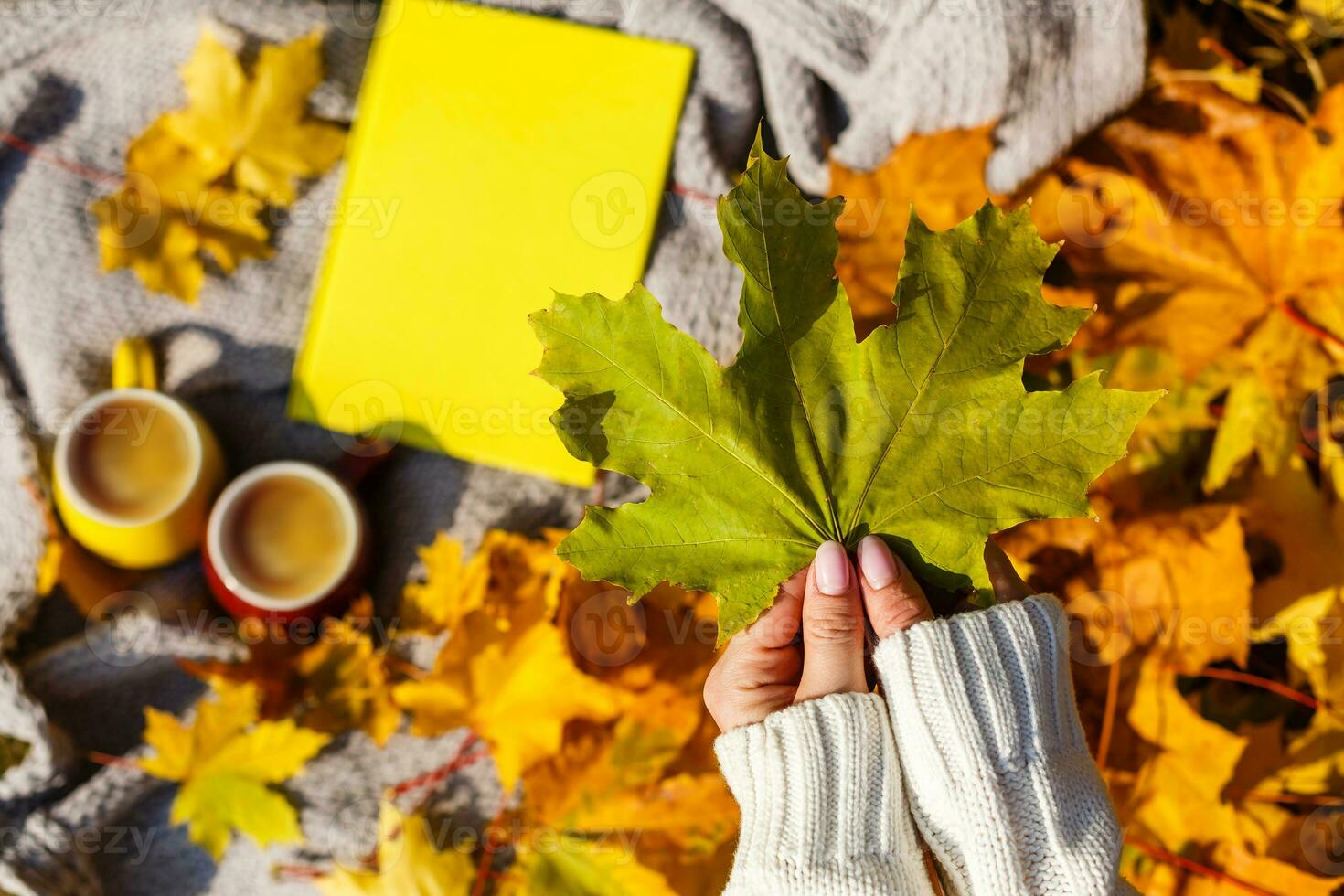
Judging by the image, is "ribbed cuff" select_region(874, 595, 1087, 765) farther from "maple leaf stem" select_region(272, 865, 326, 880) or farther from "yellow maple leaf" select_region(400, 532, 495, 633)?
"maple leaf stem" select_region(272, 865, 326, 880)

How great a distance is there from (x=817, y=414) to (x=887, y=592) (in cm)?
12

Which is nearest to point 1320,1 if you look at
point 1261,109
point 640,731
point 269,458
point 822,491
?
point 1261,109

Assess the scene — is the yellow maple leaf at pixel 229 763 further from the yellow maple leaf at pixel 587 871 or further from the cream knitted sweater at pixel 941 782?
the cream knitted sweater at pixel 941 782

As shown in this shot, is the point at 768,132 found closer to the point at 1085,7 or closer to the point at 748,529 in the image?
the point at 1085,7

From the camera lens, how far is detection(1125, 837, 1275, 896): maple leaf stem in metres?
0.81

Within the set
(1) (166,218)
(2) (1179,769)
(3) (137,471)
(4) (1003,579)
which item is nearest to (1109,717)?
(2) (1179,769)

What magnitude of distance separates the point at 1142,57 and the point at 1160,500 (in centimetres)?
41

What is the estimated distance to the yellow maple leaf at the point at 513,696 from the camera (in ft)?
2.79

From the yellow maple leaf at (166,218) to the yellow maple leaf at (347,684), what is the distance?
37 centimetres

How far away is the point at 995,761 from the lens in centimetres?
57

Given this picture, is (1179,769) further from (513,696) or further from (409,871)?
(409,871)

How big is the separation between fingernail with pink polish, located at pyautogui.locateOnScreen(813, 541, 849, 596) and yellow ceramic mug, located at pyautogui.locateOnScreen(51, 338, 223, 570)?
1.94ft

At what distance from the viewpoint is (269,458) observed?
988mm

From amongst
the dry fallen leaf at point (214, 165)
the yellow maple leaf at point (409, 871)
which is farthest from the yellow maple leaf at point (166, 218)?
the yellow maple leaf at point (409, 871)
